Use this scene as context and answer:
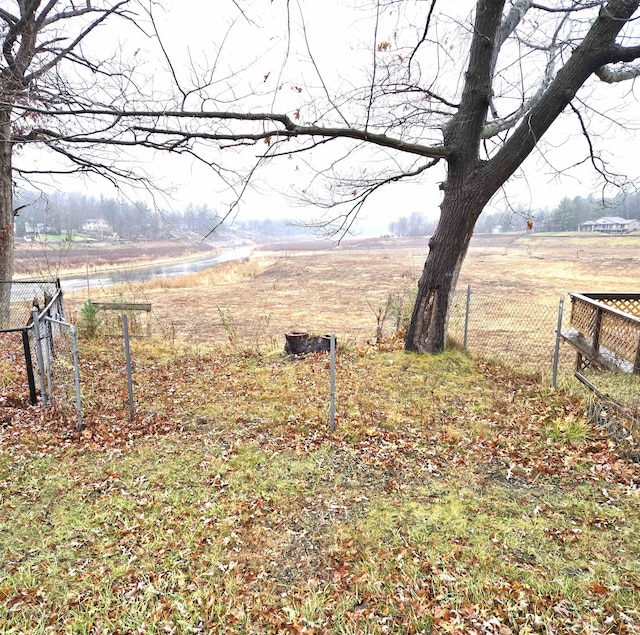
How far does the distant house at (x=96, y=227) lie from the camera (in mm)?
62219

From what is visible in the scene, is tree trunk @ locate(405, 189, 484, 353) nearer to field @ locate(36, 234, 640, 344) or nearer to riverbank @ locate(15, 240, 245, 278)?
field @ locate(36, 234, 640, 344)

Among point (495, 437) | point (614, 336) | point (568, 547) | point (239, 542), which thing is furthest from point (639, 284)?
point (239, 542)

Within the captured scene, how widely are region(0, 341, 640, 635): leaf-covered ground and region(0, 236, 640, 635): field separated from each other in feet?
0.05

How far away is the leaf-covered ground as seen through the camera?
92.7 inches

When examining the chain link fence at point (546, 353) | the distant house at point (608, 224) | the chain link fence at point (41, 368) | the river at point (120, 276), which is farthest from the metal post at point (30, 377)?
the distant house at point (608, 224)

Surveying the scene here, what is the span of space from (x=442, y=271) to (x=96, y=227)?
73085 millimetres

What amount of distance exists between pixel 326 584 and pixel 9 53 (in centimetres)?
986

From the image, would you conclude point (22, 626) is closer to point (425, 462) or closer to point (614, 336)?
point (425, 462)

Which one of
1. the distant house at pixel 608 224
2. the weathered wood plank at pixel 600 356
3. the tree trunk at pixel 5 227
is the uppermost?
the distant house at pixel 608 224

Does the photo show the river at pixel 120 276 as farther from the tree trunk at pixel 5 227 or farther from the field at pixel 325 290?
the tree trunk at pixel 5 227

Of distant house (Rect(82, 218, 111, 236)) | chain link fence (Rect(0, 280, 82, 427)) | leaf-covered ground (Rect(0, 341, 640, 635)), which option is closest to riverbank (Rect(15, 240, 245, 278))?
distant house (Rect(82, 218, 111, 236))

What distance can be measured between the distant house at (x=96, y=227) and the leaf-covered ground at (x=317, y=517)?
211 feet

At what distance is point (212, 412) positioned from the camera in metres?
5.30

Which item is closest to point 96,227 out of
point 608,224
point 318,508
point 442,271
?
point 442,271
